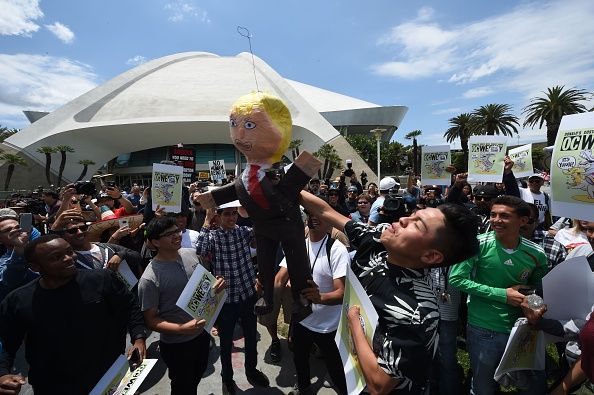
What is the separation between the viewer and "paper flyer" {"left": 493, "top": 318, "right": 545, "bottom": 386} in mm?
2178

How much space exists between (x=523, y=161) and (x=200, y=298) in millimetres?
6400

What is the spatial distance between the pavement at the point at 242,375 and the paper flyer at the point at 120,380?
1651mm

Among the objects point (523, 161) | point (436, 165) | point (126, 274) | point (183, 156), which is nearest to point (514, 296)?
point (126, 274)

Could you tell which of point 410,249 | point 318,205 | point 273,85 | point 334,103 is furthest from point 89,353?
point 334,103

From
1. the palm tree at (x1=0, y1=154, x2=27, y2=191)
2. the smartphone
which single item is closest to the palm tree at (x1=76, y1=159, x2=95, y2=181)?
the palm tree at (x1=0, y1=154, x2=27, y2=191)

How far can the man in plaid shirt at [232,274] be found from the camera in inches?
132

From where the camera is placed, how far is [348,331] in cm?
174

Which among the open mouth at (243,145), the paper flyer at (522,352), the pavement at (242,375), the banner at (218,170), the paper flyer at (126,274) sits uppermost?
the open mouth at (243,145)

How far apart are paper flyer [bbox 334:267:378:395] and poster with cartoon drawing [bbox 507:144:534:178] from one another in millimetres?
5858

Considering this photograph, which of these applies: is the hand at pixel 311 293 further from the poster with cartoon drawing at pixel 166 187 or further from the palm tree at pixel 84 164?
the palm tree at pixel 84 164

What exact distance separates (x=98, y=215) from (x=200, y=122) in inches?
1159

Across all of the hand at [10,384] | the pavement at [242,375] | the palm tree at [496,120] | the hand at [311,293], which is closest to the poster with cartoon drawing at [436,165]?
the pavement at [242,375]

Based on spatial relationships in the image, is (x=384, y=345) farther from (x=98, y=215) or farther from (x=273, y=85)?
(x=273, y=85)

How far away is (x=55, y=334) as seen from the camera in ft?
6.47
